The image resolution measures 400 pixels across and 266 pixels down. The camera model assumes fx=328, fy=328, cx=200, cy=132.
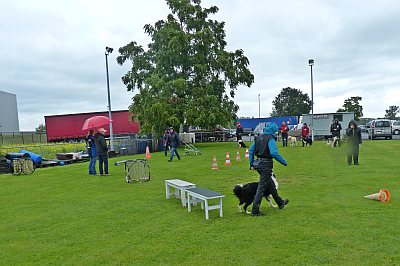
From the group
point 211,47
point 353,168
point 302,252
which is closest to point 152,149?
point 211,47

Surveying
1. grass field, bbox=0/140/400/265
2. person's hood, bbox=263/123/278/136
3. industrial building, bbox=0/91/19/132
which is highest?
industrial building, bbox=0/91/19/132

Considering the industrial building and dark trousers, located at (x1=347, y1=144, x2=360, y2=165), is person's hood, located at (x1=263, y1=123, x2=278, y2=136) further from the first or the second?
the industrial building

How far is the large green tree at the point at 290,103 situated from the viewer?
102500 millimetres

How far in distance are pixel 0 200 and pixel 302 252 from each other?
8.63 meters

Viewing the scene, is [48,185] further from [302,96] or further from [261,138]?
[302,96]

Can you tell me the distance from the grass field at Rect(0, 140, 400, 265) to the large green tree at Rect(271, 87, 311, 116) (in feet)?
316

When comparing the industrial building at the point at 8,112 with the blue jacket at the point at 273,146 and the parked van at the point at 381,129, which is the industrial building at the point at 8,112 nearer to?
the parked van at the point at 381,129

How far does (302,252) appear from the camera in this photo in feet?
14.9

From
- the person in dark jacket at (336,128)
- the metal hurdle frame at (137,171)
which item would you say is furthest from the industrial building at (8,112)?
the person in dark jacket at (336,128)

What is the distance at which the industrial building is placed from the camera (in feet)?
200

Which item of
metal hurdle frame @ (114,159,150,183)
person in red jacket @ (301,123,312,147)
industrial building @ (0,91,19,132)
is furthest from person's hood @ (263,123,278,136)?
industrial building @ (0,91,19,132)

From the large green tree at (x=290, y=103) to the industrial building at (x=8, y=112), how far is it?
75048 millimetres

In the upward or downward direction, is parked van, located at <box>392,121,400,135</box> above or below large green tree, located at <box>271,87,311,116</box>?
below

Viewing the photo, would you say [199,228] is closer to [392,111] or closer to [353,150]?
[353,150]
